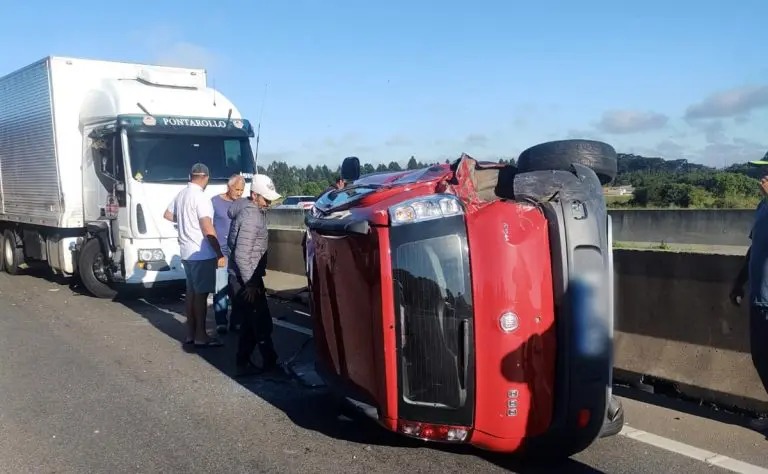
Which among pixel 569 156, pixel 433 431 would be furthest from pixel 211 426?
pixel 569 156

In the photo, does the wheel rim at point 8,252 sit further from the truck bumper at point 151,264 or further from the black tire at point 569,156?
the black tire at point 569,156

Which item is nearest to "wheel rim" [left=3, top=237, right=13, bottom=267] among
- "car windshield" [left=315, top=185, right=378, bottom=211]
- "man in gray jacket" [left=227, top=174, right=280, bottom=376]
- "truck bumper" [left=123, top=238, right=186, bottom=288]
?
"truck bumper" [left=123, top=238, right=186, bottom=288]

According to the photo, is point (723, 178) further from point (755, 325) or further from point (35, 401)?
point (35, 401)

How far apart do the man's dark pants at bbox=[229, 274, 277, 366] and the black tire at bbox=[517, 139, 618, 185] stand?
2.88 meters

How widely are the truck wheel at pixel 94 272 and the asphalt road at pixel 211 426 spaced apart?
3.52 meters

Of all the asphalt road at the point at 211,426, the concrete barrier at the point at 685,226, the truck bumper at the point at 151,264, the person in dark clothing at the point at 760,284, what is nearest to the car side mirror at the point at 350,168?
the asphalt road at the point at 211,426

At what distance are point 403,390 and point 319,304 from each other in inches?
42.0

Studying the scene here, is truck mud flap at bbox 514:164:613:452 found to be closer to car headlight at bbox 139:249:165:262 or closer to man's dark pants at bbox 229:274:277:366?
man's dark pants at bbox 229:274:277:366

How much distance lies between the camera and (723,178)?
39.8ft

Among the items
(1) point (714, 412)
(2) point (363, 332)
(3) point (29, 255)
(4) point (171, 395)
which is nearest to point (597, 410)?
(2) point (363, 332)

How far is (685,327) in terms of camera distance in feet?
19.1

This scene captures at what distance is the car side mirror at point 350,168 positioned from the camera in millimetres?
6484

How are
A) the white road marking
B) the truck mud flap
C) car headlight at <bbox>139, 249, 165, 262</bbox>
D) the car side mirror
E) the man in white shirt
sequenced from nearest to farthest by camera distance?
the truck mud flap, the white road marking, the car side mirror, the man in white shirt, car headlight at <bbox>139, 249, 165, 262</bbox>

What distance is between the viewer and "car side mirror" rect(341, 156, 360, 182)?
648cm
